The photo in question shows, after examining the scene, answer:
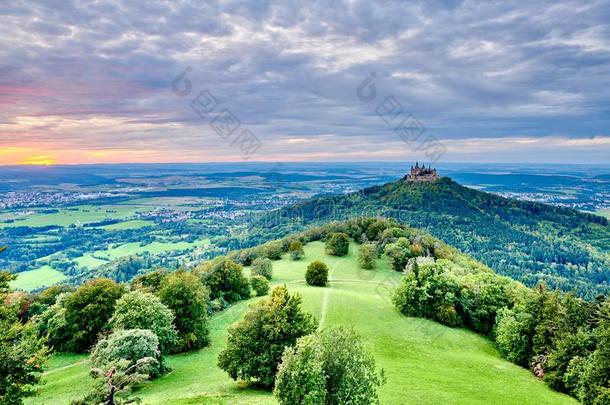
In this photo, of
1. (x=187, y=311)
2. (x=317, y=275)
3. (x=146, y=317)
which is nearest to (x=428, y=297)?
(x=317, y=275)

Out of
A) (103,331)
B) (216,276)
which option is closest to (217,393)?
(103,331)

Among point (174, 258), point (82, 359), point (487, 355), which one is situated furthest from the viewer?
point (174, 258)

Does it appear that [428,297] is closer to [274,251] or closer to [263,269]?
[263,269]

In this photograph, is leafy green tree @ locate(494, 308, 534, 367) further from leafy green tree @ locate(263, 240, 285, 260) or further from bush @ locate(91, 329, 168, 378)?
leafy green tree @ locate(263, 240, 285, 260)

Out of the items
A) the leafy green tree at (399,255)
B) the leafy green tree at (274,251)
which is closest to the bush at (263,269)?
the leafy green tree at (274,251)

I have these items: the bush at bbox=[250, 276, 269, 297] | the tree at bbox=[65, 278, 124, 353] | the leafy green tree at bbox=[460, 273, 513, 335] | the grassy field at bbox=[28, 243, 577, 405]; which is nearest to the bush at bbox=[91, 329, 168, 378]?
the grassy field at bbox=[28, 243, 577, 405]

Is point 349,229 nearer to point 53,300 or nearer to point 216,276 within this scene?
point 216,276

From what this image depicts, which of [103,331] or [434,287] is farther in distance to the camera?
[434,287]
